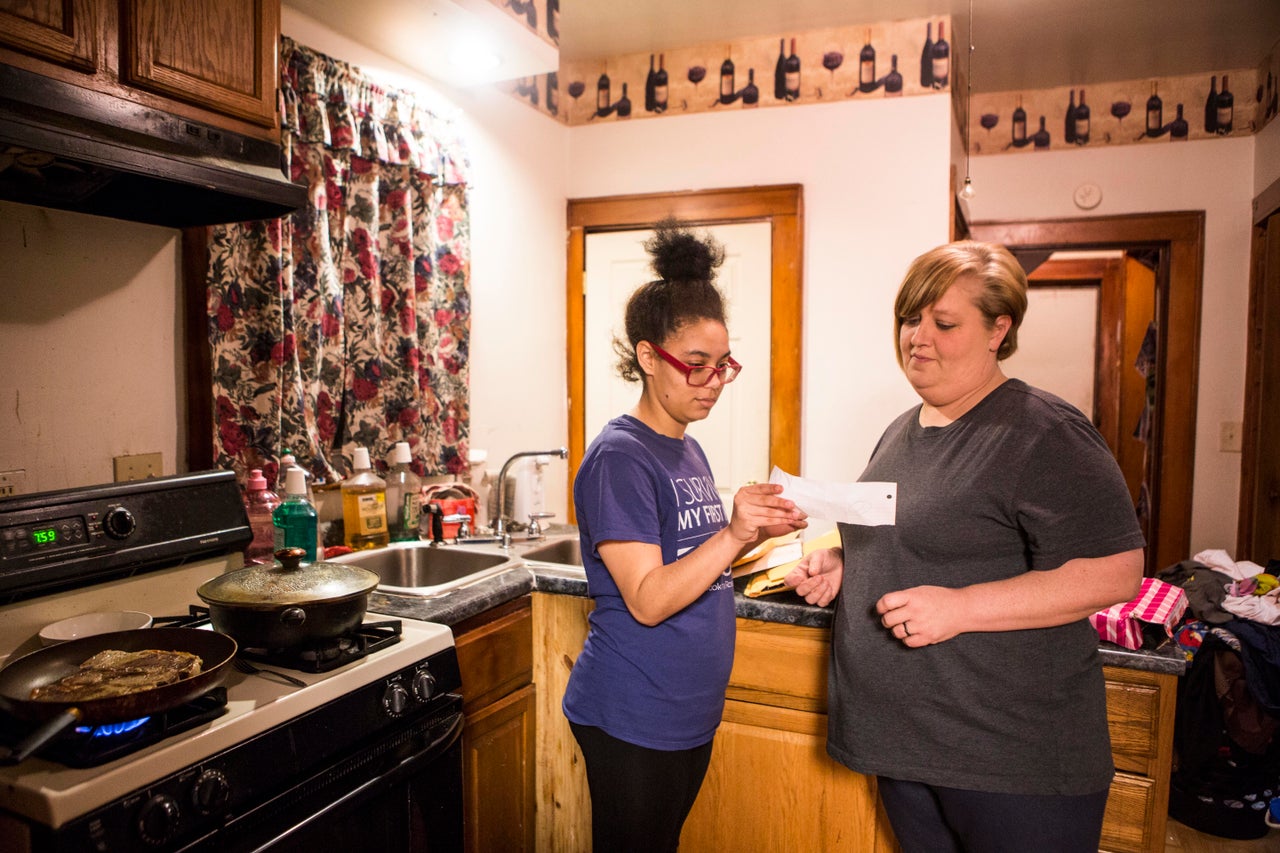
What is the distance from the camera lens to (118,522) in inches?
56.5

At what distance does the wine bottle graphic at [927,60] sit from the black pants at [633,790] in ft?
8.46

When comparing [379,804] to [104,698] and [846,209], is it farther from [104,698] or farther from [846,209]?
[846,209]

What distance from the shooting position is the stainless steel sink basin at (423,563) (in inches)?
84.6

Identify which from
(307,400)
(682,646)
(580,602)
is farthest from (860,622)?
(307,400)

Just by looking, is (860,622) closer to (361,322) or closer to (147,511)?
(147,511)

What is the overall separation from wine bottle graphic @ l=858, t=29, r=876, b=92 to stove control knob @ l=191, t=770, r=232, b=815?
116 inches

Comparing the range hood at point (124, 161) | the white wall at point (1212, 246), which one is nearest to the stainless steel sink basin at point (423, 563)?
the range hood at point (124, 161)

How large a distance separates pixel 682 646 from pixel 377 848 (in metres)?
0.64

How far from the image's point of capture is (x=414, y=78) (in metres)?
2.40

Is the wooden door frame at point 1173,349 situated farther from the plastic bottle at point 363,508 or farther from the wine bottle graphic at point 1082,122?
the plastic bottle at point 363,508

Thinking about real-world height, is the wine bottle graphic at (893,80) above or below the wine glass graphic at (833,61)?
below

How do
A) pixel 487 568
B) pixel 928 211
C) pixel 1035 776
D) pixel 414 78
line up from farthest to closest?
1. pixel 928 211
2. pixel 414 78
3. pixel 487 568
4. pixel 1035 776

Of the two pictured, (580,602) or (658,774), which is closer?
(658,774)

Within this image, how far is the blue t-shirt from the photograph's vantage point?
1229mm
